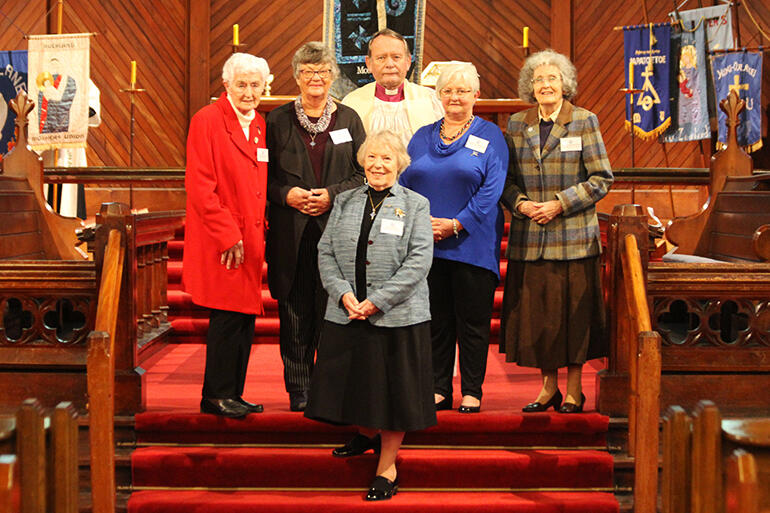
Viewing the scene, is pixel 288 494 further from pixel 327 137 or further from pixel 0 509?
pixel 0 509

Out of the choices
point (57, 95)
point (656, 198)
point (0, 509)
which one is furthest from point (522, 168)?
point (656, 198)

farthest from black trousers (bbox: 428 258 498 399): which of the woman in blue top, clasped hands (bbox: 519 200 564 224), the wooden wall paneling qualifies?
the wooden wall paneling

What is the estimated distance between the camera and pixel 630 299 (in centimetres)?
379

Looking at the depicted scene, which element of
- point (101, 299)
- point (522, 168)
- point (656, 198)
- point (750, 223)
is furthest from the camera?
point (656, 198)

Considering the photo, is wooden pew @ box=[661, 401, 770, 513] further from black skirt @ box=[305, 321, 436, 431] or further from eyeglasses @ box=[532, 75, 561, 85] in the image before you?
eyeglasses @ box=[532, 75, 561, 85]

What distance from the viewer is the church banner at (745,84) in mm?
8367

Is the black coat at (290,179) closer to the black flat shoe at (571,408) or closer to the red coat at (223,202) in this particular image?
the red coat at (223,202)

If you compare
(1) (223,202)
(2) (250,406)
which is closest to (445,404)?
(2) (250,406)

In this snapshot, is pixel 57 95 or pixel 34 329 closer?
pixel 34 329

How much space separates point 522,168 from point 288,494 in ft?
5.78

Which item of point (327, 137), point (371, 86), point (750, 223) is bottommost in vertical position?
point (750, 223)

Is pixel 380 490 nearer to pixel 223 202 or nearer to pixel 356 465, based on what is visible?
pixel 356 465

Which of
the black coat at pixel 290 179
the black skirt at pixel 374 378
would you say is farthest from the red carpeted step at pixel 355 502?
the black coat at pixel 290 179

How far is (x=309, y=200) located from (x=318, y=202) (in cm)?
4
